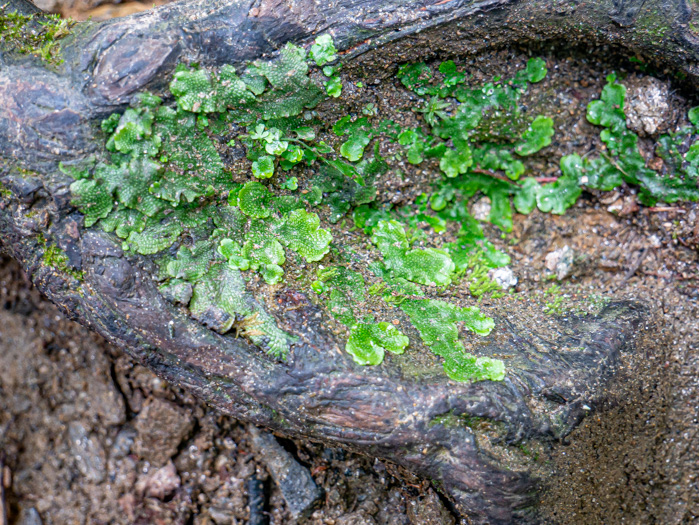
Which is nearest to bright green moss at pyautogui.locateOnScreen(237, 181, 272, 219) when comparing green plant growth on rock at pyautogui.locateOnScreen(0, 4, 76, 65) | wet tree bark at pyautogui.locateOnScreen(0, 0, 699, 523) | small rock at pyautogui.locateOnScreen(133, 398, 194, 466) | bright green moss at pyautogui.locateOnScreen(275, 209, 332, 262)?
bright green moss at pyautogui.locateOnScreen(275, 209, 332, 262)

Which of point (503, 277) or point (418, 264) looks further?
point (503, 277)

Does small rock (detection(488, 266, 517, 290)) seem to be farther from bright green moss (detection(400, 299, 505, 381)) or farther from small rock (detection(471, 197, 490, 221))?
bright green moss (detection(400, 299, 505, 381))

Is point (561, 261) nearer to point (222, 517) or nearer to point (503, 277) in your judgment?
point (503, 277)

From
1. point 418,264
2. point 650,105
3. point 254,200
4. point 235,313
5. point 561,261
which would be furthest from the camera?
point 561,261

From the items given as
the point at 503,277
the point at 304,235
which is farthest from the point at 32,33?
the point at 503,277

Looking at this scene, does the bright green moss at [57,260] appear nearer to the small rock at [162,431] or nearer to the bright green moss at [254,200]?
the bright green moss at [254,200]

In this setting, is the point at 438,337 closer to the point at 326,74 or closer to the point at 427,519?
the point at 427,519
